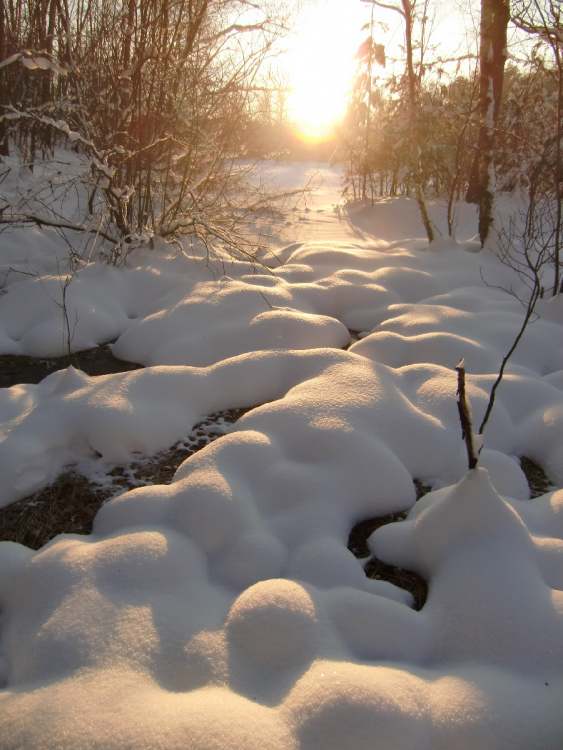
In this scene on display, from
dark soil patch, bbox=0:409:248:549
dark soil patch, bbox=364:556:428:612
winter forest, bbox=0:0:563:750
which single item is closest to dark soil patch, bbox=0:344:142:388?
winter forest, bbox=0:0:563:750

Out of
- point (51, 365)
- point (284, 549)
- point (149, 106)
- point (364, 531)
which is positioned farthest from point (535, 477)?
point (149, 106)

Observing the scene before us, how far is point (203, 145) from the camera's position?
4105 millimetres

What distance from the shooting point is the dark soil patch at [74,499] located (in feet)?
5.77

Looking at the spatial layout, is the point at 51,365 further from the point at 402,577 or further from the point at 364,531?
the point at 402,577

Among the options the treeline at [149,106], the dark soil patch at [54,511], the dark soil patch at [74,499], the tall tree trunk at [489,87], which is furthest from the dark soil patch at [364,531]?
the tall tree trunk at [489,87]

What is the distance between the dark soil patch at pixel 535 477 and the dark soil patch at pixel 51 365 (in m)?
1.82

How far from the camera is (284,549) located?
5.17 ft

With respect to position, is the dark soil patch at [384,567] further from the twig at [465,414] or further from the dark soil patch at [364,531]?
the twig at [465,414]

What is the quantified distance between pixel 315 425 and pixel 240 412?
0.53 metres

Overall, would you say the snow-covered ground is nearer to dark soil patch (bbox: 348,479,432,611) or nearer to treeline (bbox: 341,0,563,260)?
dark soil patch (bbox: 348,479,432,611)

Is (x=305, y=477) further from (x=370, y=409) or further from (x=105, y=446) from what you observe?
(x=105, y=446)

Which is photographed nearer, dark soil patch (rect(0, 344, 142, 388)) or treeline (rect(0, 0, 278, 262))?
dark soil patch (rect(0, 344, 142, 388))

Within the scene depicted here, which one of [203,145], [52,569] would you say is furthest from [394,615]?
[203,145]

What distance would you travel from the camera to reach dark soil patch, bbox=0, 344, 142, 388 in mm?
2682
